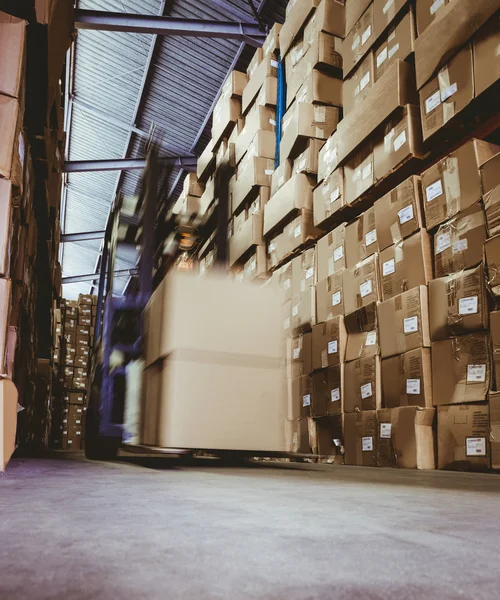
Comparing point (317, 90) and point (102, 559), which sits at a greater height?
point (317, 90)

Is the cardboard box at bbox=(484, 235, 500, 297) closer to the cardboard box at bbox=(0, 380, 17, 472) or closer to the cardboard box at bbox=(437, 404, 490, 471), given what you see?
the cardboard box at bbox=(437, 404, 490, 471)

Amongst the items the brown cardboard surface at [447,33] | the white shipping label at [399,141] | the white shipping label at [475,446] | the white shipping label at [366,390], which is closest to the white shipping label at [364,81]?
the brown cardboard surface at [447,33]

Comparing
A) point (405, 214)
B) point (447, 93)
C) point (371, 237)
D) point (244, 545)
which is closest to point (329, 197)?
point (371, 237)

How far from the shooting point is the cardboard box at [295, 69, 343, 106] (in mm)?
4121

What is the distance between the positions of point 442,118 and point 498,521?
7.43 ft

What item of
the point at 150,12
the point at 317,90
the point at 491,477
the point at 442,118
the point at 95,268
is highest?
the point at 150,12

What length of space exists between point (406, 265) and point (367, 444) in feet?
3.54

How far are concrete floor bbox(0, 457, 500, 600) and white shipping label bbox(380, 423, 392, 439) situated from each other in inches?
52.8

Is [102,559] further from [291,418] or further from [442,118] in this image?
[291,418]

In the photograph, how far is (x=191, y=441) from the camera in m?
2.68

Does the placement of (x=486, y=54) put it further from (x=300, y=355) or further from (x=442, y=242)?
(x=300, y=355)

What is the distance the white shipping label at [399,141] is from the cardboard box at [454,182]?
0.81 ft

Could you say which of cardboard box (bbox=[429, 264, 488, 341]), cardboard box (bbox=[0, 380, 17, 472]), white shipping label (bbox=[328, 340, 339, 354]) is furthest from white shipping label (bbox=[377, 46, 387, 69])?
cardboard box (bbox=[0, 380, 17, 472])

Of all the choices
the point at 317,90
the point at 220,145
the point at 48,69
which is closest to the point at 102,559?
the point at 48,69
